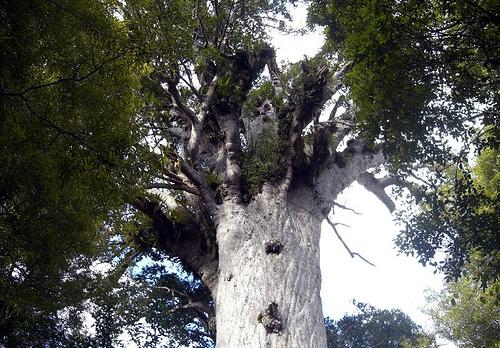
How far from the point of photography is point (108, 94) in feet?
14.3

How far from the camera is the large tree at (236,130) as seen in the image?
4039mm

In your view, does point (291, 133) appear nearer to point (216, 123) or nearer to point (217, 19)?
point (216, 123)

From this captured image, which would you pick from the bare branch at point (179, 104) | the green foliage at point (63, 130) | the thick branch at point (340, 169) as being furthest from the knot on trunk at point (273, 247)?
the bare branch at point (179, 104)

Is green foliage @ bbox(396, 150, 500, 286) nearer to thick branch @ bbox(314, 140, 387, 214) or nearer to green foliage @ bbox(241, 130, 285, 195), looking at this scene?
thick branch @ bbox(314, 140, 387, 214)

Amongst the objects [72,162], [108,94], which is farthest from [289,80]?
[72,162]

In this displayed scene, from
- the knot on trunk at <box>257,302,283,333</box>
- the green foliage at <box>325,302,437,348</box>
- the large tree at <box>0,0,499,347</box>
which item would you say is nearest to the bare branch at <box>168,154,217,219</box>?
the large tree at <box>0,0,499,347</box>

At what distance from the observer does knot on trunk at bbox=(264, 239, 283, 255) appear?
492 cm

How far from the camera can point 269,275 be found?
15.2 ft

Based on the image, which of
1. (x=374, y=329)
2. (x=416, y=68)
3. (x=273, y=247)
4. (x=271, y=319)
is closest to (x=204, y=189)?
(x=273, y=247)

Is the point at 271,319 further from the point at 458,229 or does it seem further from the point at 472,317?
the point at 472,317

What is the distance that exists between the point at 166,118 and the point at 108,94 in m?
3.41

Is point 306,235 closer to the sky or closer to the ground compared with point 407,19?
closer to the ground

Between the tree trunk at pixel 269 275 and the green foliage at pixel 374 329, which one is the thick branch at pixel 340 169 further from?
the green foliage at pixel 374 329

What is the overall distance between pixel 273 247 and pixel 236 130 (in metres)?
2.53
